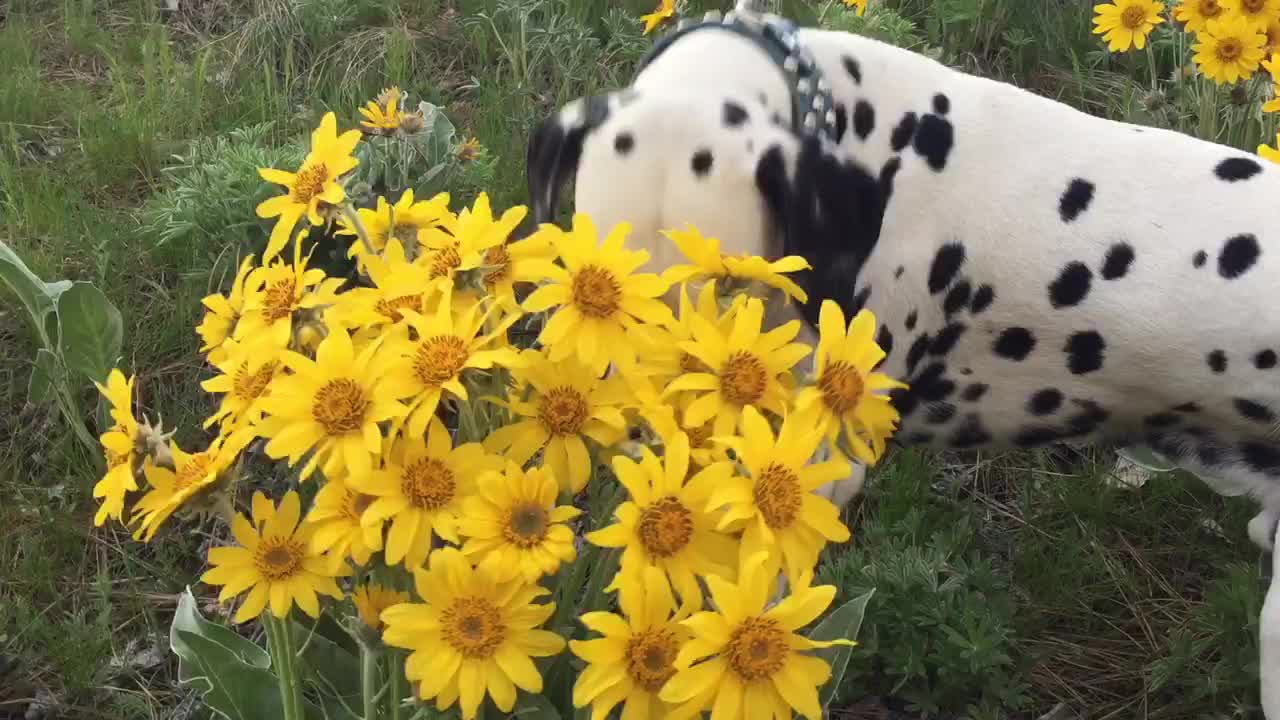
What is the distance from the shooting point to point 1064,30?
3.91 m

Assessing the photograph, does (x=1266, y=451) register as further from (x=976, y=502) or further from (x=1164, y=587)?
(x=976, y=502)

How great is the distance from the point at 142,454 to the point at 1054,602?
6.08ft

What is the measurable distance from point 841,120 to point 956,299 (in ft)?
1.09

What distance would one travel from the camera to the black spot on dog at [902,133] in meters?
1.69

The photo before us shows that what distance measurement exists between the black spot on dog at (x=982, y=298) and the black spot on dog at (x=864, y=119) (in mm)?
299

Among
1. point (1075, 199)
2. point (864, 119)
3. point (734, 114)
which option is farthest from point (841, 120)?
point (1075, 199)

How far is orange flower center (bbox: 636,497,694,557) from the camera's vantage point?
909 millimetres

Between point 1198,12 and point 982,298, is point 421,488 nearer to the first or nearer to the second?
point 982,298

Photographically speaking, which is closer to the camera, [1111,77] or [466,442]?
[466,442]

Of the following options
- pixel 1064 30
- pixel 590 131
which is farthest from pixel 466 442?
pixel 1064 30

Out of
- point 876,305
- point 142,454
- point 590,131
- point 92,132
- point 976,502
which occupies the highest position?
point 590,131

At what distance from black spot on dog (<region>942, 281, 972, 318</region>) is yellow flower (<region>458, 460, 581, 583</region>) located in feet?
3.18

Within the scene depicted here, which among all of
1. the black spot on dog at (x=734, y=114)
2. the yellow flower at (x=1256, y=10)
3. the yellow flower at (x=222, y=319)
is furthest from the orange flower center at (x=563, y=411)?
the yellow flower at (x=1256, y=10)

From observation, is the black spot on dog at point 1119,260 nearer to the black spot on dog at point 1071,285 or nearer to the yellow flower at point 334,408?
the black spot on dog at point 1071,285
